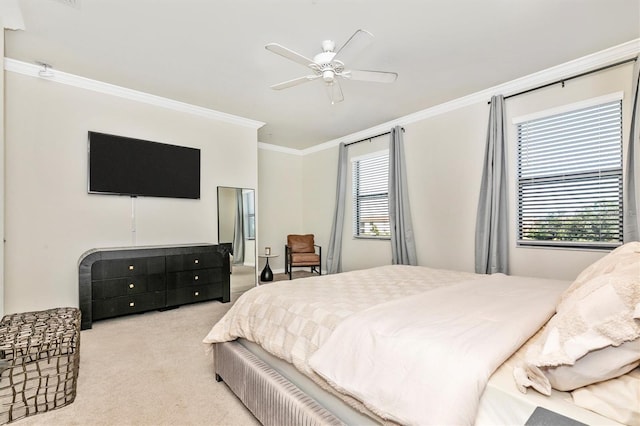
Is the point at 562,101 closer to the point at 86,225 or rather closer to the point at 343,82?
the point at 343,82

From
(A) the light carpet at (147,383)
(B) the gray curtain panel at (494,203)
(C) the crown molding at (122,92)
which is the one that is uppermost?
(C) the crown molding at (122,92)

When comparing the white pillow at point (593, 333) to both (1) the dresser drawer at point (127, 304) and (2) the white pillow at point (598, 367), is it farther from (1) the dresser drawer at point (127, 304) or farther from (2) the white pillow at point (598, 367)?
(1) the dresser drawer at point (127, 304)

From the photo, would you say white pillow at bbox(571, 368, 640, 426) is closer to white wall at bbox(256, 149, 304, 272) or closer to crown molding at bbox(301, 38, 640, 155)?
crown molding at bbox(301, 38, 640, 155)

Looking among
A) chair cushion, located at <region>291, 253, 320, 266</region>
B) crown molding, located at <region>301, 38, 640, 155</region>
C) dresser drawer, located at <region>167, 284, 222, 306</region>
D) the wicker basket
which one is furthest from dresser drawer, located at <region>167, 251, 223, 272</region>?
crown molding, located at <region>301, 38, 640, 155</region>

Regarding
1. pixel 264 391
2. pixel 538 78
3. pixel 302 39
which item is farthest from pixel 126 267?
pixel 538 78

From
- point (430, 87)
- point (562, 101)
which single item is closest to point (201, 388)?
point (430, 87)

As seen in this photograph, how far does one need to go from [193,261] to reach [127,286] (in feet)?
2.51

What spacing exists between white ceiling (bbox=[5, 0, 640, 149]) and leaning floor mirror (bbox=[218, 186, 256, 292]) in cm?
155

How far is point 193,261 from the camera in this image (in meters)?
4.02

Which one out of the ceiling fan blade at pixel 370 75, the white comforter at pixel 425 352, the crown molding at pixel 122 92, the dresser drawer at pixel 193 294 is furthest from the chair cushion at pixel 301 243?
the white comforter at pixel 425 352

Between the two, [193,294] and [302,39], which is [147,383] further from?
[302,39]

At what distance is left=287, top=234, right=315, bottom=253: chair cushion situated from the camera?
5883 millimetres

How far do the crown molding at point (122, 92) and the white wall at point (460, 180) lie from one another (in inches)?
90.0

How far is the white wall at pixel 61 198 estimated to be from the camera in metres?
3.24
